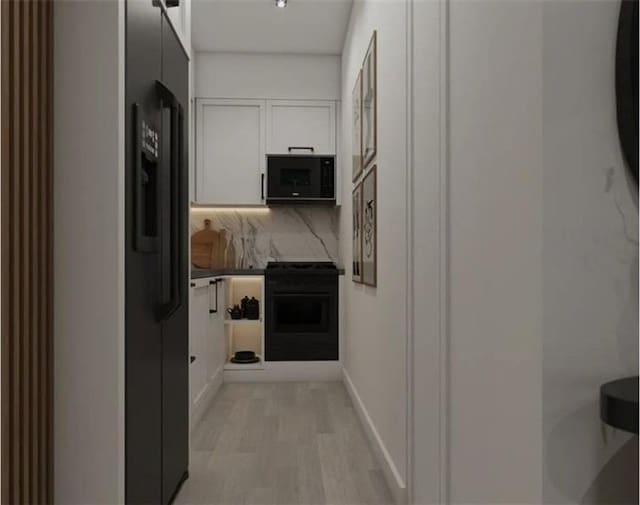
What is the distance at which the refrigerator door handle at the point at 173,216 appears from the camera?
6.97 feet

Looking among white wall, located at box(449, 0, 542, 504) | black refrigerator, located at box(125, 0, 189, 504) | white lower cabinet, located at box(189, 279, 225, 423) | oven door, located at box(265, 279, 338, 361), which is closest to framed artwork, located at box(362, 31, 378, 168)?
black refrigerator, located at box(125, 0, 189, 504)

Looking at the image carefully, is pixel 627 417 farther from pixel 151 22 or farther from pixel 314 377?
pixel 314 377

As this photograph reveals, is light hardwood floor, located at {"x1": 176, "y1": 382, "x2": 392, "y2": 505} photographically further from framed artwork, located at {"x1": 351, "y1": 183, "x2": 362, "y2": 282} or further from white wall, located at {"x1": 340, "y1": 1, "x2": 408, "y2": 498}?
framed artwork, located at {"x1": 351, "y1": 183, "x2": 362, "y2": 282}

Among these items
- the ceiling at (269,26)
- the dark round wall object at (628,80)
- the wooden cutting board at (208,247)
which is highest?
the ceiling at (269,26)

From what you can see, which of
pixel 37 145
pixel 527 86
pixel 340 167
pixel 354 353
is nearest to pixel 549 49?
pixel 527 86

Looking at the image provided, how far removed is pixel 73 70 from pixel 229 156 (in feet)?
12.1

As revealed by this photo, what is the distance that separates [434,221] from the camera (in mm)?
1857

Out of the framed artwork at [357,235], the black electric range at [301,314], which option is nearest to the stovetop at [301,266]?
the black electric range at [301,314]

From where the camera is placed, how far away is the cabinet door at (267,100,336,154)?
17.1 feet

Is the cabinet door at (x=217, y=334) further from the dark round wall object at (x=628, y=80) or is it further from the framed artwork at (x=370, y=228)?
the dark round wall object at (x=628, y=80)

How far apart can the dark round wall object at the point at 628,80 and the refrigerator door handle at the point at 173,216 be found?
4.93 ft

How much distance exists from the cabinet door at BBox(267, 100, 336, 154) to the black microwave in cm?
15

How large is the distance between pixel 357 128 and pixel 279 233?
6.22ft

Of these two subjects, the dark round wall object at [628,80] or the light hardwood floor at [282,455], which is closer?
the dark round wall object at [628,80]
